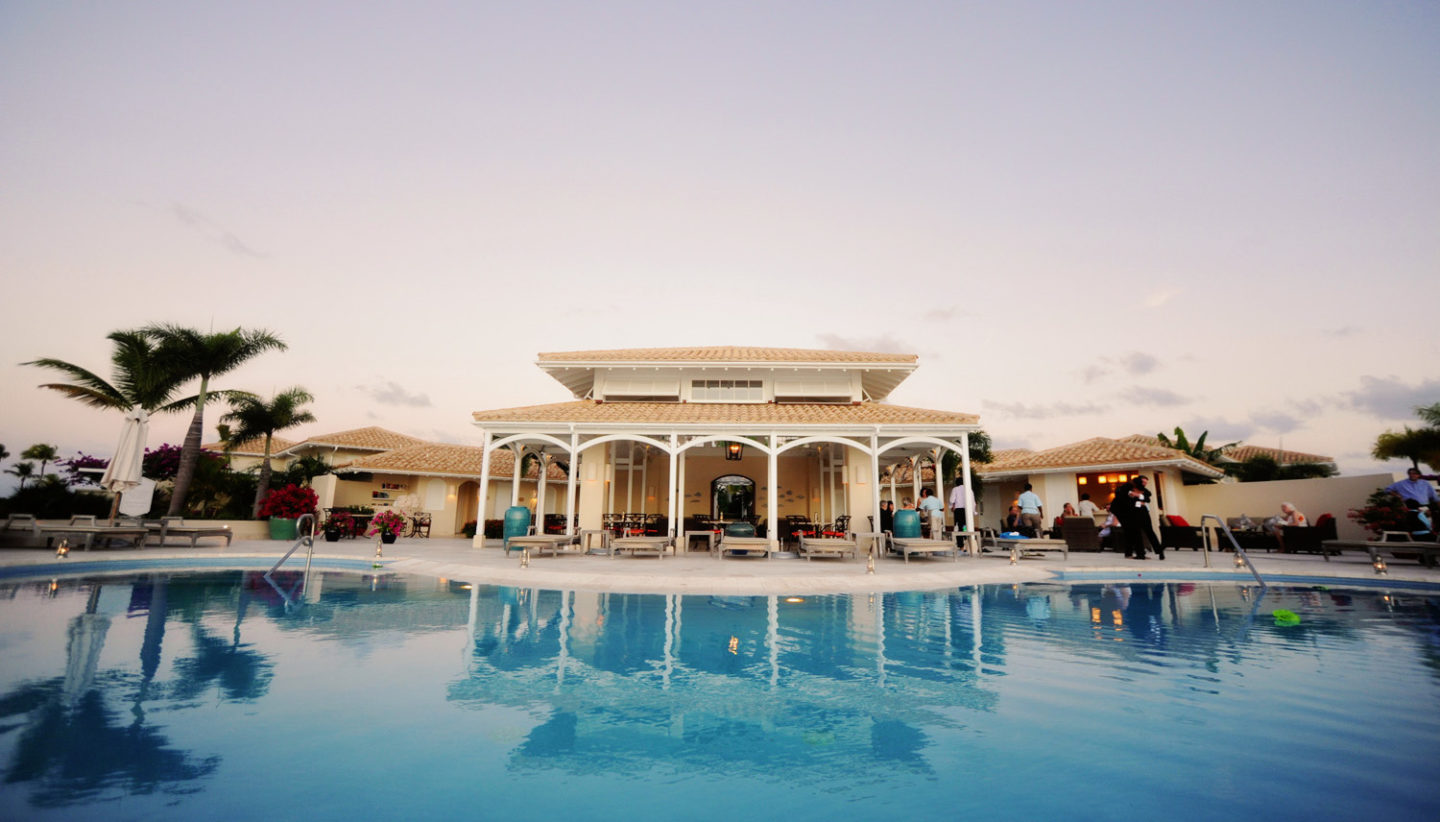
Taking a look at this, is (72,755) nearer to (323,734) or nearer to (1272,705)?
(323,734)

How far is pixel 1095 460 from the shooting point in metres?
20.3

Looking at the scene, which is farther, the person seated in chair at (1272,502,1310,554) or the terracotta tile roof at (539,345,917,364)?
the terracotta tile roof at (539,345,917,364)

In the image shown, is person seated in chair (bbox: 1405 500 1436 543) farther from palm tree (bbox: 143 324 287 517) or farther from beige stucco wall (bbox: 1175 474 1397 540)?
palm tree (bbox: 143 324 287 517)

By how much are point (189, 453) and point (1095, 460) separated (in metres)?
31.7

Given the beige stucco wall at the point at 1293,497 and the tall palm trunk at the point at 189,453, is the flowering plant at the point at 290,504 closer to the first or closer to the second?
the tall palm trunk at the point at 189,453

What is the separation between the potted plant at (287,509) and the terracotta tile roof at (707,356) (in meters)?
8.41

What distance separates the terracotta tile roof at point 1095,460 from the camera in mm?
19531

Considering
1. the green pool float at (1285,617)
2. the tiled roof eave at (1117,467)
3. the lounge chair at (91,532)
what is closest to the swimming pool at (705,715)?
the green pool float at (1285,617)

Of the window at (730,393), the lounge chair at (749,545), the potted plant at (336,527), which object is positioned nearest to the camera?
the lounge chair at (749,545)

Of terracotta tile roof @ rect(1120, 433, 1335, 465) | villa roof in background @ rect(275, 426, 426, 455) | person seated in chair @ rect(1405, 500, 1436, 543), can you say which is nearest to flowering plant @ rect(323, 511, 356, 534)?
villa roof in background @ rect(275, 426, 426, 455)

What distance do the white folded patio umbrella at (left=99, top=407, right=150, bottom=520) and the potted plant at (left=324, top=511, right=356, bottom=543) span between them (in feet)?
15.6

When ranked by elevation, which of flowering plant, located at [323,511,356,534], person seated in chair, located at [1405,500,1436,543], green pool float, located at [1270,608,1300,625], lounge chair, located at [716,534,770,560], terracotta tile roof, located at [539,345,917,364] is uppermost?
terracotta tile roof, located at [539,345,917,364]

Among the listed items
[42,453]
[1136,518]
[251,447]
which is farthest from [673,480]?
[42,453]

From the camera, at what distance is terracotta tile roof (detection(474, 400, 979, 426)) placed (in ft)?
47.9
